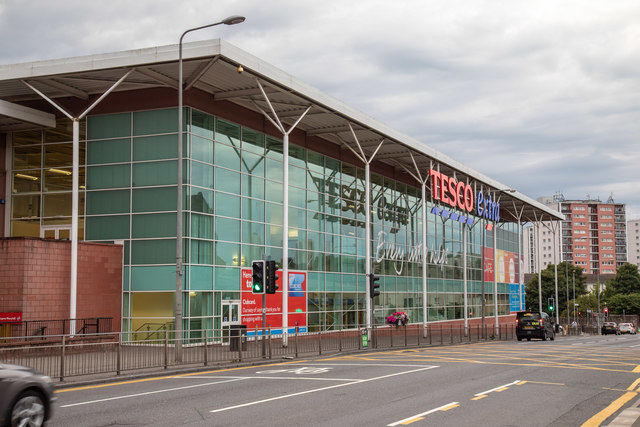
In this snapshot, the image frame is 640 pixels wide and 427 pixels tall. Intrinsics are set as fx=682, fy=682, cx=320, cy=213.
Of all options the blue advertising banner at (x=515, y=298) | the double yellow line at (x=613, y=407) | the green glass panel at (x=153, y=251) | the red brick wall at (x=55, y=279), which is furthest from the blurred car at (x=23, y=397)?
the blue advertising banner at (x=515, y=298)

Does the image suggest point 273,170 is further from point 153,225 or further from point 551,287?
point 551,287

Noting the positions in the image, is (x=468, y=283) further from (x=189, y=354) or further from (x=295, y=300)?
(x=189, y=354)

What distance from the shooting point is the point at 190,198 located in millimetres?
30391

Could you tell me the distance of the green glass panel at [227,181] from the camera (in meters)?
32.1

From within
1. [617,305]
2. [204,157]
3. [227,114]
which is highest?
[227,114]

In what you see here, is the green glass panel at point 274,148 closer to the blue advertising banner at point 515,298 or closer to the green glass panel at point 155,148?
the green glass panel at point 155,148

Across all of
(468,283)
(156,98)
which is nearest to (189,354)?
(156,98)

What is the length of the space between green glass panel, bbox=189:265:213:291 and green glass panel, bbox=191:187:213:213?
2.60 meters

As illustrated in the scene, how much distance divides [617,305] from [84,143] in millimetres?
109970

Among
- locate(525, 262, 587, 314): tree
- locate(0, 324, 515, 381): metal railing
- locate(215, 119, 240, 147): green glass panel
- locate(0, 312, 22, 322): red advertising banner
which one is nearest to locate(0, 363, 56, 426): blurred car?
locate(0, 324, 515, 381): metal railing

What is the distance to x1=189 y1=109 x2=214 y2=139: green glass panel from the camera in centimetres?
3092

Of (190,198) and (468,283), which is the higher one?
(190,198)

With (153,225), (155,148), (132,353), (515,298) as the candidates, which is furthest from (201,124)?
(515,298)

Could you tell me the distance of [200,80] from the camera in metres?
30.1
